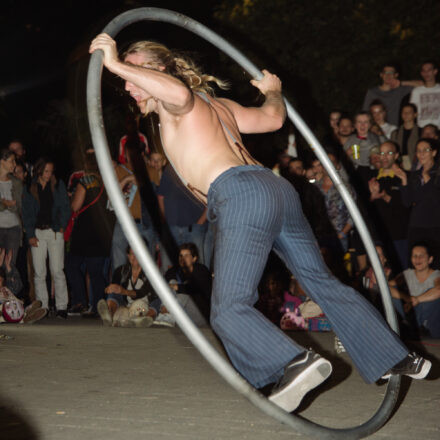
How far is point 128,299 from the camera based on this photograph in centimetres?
958

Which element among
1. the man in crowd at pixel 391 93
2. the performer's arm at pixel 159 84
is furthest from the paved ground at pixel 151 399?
the man in crowd at pixel 391 93

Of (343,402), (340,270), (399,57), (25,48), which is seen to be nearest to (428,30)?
(399,57)

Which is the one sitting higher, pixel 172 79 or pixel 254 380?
pixel 172 79

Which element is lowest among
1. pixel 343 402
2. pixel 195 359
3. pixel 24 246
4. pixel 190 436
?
pixel 24 246

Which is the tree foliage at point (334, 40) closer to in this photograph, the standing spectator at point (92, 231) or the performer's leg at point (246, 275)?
the standing spectator at point (92, 231)

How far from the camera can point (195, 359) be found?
623 cm

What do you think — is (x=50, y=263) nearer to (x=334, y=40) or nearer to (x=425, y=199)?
(x=425, y=199)

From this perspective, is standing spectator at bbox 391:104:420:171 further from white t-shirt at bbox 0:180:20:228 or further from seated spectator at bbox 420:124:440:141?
white t-shirt at bbox 0:180:20:228

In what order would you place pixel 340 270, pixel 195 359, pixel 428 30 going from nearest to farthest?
1. pixel 195 359
2. pixel 340 270
3. pixel 428 30

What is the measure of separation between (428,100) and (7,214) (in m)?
6.31

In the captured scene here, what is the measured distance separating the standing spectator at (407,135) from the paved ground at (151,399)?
11.2ft

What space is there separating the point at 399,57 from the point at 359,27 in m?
1.34

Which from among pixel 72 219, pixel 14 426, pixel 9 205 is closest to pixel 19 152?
pixel 9 205

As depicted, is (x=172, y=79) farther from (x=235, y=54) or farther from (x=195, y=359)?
(x=195, y=359)
